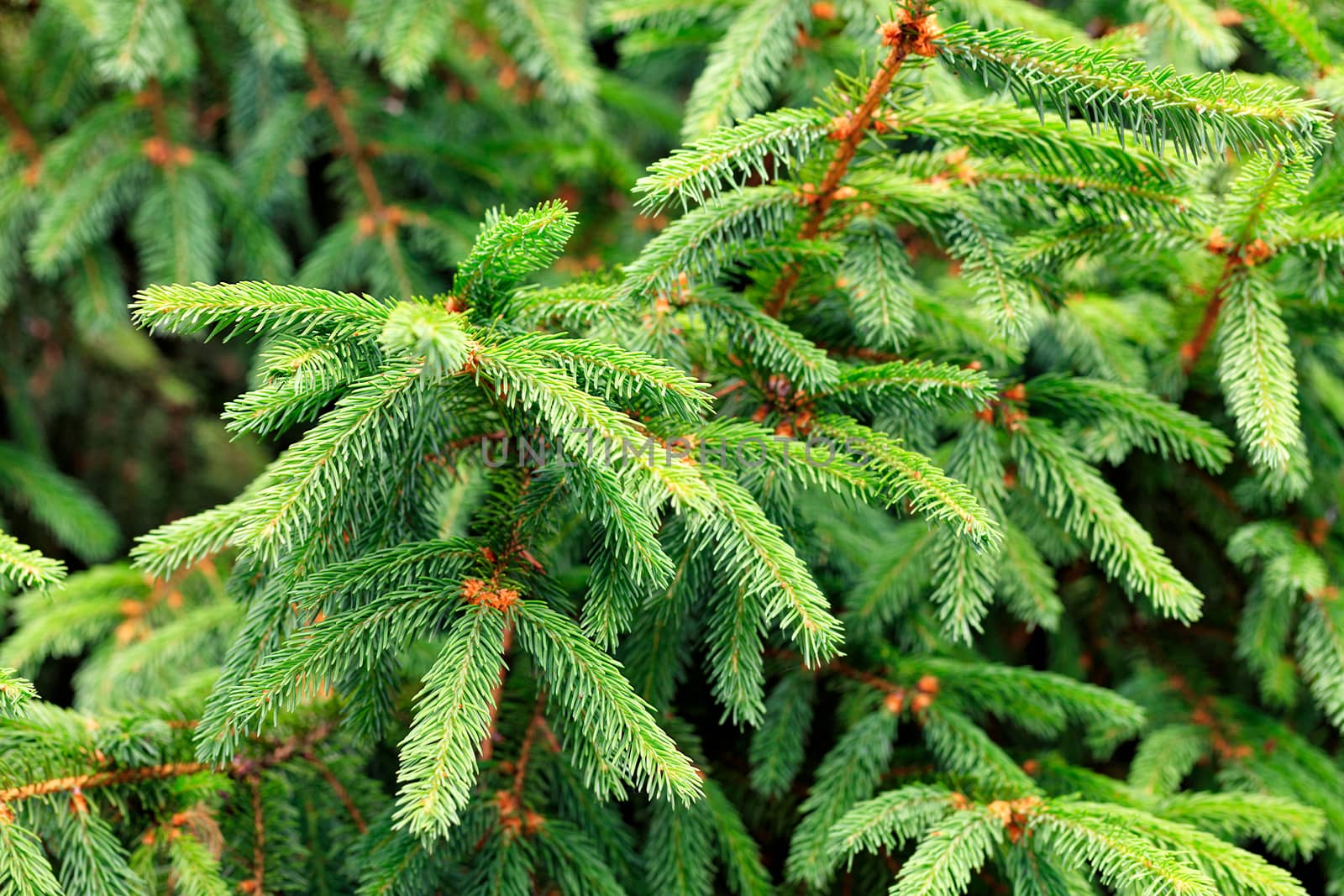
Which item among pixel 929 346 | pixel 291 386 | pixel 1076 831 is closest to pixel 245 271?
pixel 291 386

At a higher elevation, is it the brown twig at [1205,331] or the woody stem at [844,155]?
the woody stem at [844,155]

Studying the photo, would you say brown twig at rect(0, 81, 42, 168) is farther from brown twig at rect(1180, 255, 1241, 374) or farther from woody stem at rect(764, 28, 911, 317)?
brown twig at rect(1180, 255, 1241, 374)

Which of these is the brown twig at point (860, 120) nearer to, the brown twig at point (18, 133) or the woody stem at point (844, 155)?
the woody stem at point (844, 155)

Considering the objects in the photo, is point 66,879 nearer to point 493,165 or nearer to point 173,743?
point 173,743

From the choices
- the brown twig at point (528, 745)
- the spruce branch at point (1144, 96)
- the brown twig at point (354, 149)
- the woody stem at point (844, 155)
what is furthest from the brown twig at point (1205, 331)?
the brown twig at point (354, 149)

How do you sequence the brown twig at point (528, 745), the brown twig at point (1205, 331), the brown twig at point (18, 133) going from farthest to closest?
the brown twig at point (18, 133) < the brown twig at point (1205, 331) < the brown twig at point (528, 745)

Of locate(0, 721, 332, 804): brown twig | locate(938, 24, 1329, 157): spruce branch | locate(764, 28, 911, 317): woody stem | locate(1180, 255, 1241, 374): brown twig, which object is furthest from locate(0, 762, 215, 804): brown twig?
locate(1180, 255, 1241, 374): brown twig

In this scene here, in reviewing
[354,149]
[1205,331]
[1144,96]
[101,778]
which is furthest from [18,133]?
[1205,331]

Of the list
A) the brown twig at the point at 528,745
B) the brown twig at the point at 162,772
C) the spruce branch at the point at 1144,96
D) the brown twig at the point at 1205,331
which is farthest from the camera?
the brown twig at the point at 1205,331
